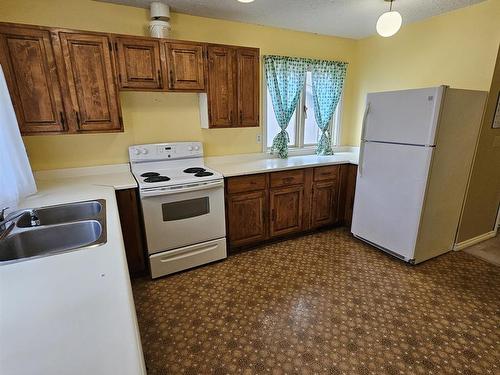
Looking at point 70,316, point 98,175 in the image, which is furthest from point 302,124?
point 70,316

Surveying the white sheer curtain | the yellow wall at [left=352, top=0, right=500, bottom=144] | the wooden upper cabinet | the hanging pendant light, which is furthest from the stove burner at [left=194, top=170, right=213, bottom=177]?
the yellow wall at [left=352, top=0, right=500, bottom=144]

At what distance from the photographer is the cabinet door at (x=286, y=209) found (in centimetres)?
299

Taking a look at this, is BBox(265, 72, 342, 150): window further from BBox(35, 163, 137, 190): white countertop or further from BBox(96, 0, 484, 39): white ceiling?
BBox(35, 163, 137, 190): white countertop

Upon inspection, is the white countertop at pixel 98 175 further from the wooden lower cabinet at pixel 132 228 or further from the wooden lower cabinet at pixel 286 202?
the wooden lower cabinet at pixel 286 202

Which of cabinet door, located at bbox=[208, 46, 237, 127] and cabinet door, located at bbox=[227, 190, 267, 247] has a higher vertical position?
cabinet door, located at bbox=[208, 46, 237, 127]

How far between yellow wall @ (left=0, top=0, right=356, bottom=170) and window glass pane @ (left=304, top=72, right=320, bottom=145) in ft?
1.24

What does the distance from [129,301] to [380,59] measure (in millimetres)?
3873

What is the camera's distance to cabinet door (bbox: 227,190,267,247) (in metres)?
2.77

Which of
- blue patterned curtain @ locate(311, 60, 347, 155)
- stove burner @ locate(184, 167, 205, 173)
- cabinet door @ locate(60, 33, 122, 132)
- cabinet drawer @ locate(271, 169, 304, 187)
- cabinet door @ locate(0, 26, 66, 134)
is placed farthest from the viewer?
blue patterned curtain @ locate(311, 60, 347, 155)

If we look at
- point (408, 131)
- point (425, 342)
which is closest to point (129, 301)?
point (425, 342)

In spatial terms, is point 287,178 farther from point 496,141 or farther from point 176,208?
point 496,141

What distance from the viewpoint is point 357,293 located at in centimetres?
225

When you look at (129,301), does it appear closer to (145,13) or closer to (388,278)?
(388,278)

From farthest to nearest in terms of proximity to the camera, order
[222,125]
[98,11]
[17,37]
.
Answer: [222,125] → [98,11] → [17,37]
